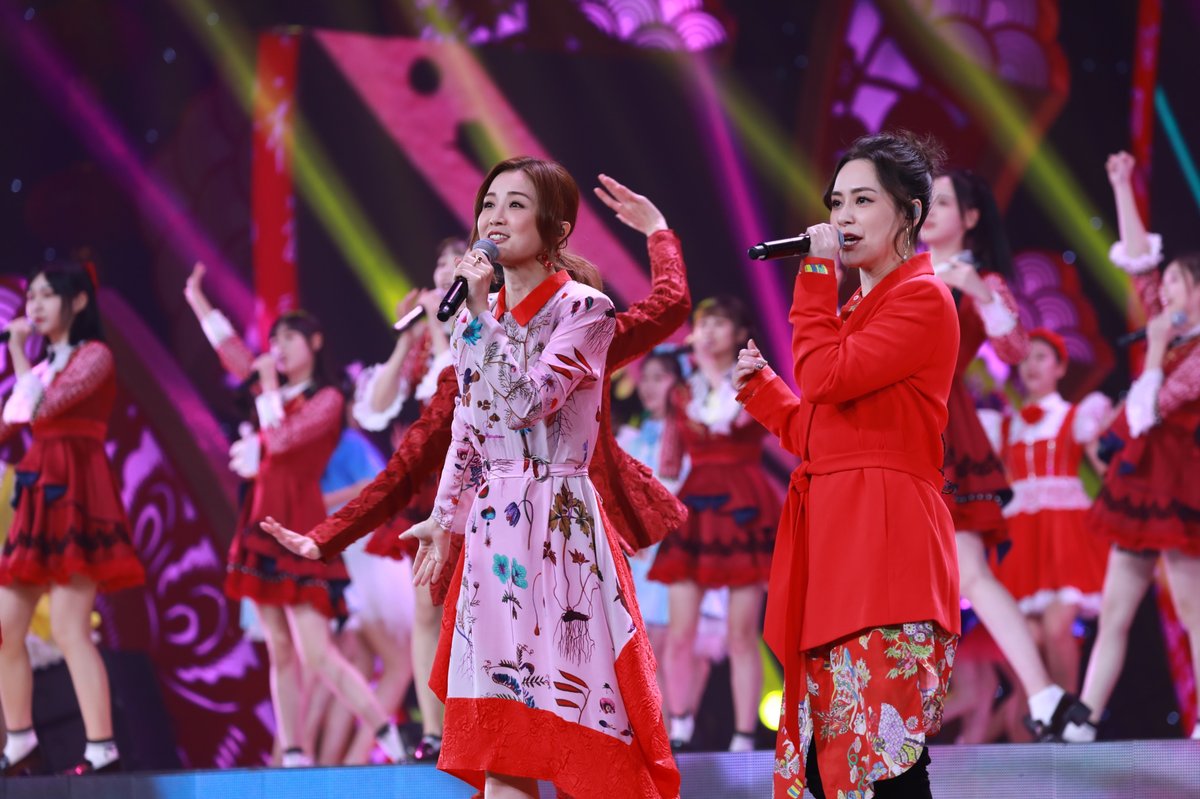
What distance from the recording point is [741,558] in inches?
183

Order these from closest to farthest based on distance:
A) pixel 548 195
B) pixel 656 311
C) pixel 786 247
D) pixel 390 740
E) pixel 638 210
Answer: pixel 786 247
pixel 548 195
pixel 656 311
pixel 638 210
pixel 390 740

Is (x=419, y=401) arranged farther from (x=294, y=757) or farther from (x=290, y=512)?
(x=294, y=757)

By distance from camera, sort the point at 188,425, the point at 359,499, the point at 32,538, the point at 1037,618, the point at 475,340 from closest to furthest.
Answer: the point at 475,340 → the point at 359,499 → the point at 32,538 → the point at 1037,618 → the point at 188,425

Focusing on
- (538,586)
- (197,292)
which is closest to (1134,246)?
(538,586)

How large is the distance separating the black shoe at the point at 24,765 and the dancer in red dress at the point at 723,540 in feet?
6.86

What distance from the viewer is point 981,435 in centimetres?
421

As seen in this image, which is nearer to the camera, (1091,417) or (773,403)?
(773,403)

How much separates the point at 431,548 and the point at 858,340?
893 mm

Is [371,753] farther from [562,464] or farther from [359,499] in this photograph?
[562,464]

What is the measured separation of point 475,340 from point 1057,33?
351 cm

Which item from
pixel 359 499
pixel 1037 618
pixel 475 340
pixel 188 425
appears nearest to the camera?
pixel 475 340

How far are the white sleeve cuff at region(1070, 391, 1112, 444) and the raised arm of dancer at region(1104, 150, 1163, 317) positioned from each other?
1.26 ft

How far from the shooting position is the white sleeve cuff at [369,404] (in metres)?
4.84

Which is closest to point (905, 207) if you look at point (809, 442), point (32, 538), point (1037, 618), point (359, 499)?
point (809, 442)
